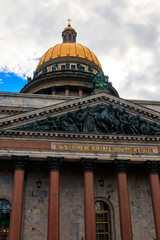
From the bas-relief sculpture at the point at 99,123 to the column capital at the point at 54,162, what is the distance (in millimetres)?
2270

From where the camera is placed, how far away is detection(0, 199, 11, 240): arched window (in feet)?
71.9

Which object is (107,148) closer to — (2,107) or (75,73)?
(2,107)

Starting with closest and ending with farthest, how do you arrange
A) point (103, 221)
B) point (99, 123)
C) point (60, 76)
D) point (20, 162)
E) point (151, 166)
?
1. point (20, 162)
2. point (151, 166)
3. point (99, 123)
4. point (103, 221)
5. point (60, 76)

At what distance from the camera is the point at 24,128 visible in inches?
877

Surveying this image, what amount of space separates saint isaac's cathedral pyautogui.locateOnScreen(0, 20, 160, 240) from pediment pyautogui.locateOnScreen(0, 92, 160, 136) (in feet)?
0.25

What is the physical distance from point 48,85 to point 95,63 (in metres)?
10.7

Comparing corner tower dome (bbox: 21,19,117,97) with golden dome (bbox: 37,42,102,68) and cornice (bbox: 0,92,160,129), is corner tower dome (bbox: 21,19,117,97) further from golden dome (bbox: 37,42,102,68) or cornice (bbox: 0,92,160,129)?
cornice (bbox: 0,92,160,129)

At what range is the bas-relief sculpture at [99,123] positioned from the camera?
22.7 metres

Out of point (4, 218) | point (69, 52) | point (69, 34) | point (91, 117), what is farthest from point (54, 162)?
point (69, 34)

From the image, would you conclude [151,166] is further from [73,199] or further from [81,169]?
[73,199]

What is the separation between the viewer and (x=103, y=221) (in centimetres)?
2369

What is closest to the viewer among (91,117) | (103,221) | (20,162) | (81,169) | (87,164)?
(20,162)

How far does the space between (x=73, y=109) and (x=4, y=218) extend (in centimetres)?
1039

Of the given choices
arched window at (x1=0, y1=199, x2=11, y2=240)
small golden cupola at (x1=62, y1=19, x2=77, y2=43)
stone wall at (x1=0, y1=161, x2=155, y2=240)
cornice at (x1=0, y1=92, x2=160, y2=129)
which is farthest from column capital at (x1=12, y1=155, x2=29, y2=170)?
small golden cupola at (x1=62, y1=19, x2=77, y2=43)
